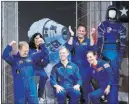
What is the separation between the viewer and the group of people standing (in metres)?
5.78

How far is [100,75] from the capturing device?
19.6 ft

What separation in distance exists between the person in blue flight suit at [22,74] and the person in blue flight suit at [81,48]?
0.65m

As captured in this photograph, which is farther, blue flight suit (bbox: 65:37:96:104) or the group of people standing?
blue flight suit (bbox: 65:37:96:104)

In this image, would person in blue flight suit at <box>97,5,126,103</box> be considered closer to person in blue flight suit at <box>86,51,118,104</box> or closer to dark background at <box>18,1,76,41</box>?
person in blue flight suit at <box>86,51,118,104</box>

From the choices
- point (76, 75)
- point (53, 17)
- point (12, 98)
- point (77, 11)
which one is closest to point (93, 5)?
point (77, 11)

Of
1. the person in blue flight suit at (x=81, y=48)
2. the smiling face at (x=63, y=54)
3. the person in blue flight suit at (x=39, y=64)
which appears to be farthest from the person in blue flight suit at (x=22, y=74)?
the person in blue flight suit at (x=81, y=48)

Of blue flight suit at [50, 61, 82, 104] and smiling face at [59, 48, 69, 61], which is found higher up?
smiling face at [59, 48, 69, 61]

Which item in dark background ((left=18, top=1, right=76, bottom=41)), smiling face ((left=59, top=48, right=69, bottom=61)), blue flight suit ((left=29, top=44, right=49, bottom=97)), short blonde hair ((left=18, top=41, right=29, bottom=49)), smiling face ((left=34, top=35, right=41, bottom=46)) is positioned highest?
dark background ((left=18, top=1, right=76, bottom=41))

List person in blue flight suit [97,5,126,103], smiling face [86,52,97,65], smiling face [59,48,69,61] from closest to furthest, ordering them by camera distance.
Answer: smiling face [59,48,69,61], smiling face [86,52,97,65], person in blue flight suit [97,5,126,103]

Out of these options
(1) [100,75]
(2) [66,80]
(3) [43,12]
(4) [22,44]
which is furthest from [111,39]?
(4) [22,44]

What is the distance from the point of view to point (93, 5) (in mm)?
6199

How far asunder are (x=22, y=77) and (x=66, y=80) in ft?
2.10

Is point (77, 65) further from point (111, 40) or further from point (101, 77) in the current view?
point (111, 40)

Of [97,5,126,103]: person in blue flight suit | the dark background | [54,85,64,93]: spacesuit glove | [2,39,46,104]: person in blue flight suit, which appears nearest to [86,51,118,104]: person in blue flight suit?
[97,5,126,103]: person in blue flight suit
